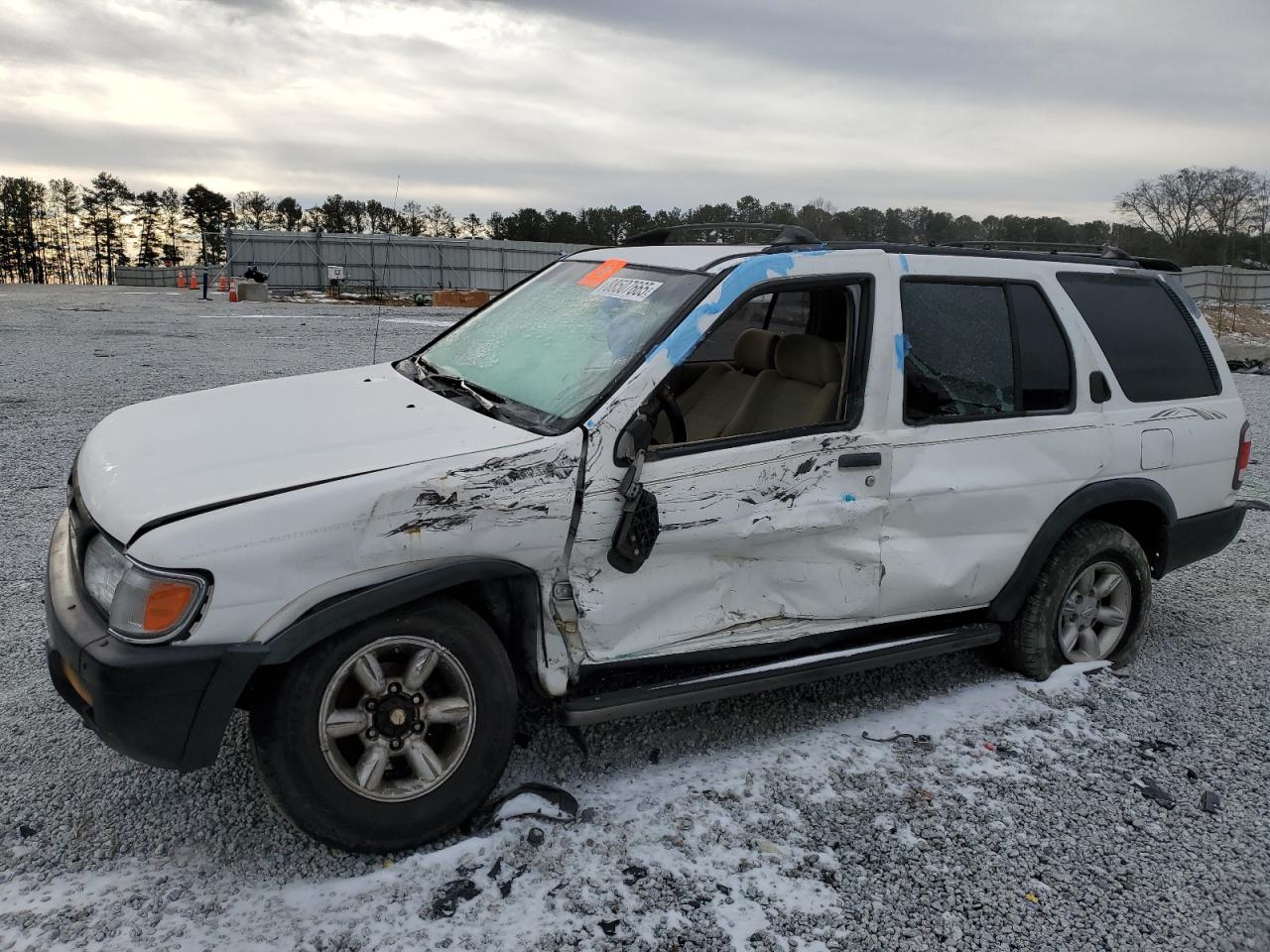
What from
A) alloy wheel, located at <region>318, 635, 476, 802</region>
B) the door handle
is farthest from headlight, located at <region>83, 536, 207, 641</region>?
the door handle

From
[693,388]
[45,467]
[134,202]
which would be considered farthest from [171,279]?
[693,388]

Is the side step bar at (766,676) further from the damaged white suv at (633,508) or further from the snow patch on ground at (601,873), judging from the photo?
the snow patch on ground at (601,873)

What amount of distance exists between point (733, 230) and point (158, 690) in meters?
2.82

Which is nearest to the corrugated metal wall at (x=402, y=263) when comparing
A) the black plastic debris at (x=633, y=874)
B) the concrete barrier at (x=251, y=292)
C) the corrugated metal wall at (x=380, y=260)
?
the corrugated metal wall at (x=380, y=260)

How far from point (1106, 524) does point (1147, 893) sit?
6.10ft

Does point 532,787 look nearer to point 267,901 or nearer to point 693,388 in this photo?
point 267,901

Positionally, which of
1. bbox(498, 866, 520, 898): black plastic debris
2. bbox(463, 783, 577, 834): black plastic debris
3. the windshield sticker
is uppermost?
the windshield sticker

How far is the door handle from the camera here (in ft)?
11.7

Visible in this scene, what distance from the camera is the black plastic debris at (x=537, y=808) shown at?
313 cm

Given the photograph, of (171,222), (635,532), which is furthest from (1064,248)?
(171,222)

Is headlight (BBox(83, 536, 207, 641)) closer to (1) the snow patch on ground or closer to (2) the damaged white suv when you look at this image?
(2) the damaged white suv

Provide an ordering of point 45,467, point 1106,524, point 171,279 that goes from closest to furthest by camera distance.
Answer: point 1106,524
point 45,467
point 171,279

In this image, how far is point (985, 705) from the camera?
13.6 ft

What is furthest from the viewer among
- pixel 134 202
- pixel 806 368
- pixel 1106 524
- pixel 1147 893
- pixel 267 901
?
pixel 134 202
